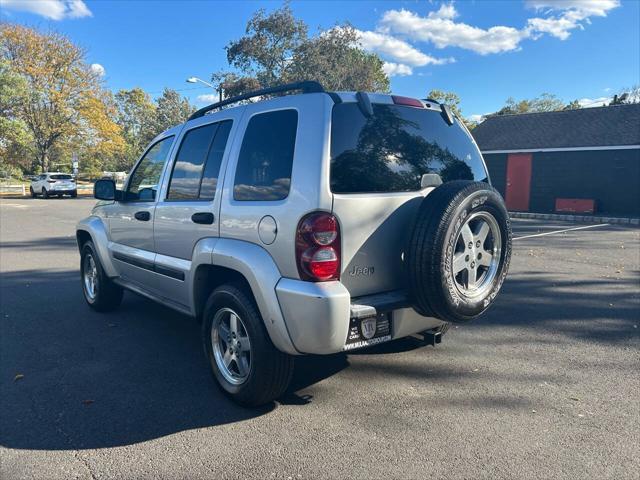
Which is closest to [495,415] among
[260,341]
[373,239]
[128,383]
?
[373,239]

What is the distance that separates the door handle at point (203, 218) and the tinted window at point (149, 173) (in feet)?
2.98

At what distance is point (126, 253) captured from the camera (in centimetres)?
484

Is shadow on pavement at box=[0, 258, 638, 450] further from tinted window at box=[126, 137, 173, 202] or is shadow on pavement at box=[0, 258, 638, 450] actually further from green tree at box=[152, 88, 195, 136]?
green tree at box=[152, 88, 195, 136]

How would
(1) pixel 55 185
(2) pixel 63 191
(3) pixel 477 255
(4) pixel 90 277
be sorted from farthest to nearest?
(2) pixel 63 191 → (1) pixel 55 185 → (4) pixel 90 277 → (3) pixel 477 255

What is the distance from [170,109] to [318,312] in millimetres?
84143

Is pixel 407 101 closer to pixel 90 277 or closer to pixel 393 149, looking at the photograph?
pixel 393 149

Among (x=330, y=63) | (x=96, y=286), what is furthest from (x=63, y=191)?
(x=96, y=286)

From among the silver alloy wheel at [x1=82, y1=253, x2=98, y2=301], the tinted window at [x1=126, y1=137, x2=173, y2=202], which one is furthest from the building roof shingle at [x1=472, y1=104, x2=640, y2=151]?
the tinted window at [x1=126, y1=137, x2=173, y2=202]

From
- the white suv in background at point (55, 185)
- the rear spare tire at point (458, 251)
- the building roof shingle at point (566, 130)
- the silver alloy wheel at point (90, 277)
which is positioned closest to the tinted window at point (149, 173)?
the silver alloy wheel at point (90, 277)

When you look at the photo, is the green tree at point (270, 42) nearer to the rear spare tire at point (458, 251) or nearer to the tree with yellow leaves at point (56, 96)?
the tree with yellow leaves at point (56, 96)

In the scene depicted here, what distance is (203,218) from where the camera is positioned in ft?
11.8

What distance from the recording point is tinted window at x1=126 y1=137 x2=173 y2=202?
4457mm

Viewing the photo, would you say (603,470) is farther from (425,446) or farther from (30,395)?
(30,395)

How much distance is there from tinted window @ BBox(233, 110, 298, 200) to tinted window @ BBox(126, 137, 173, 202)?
1.35m
